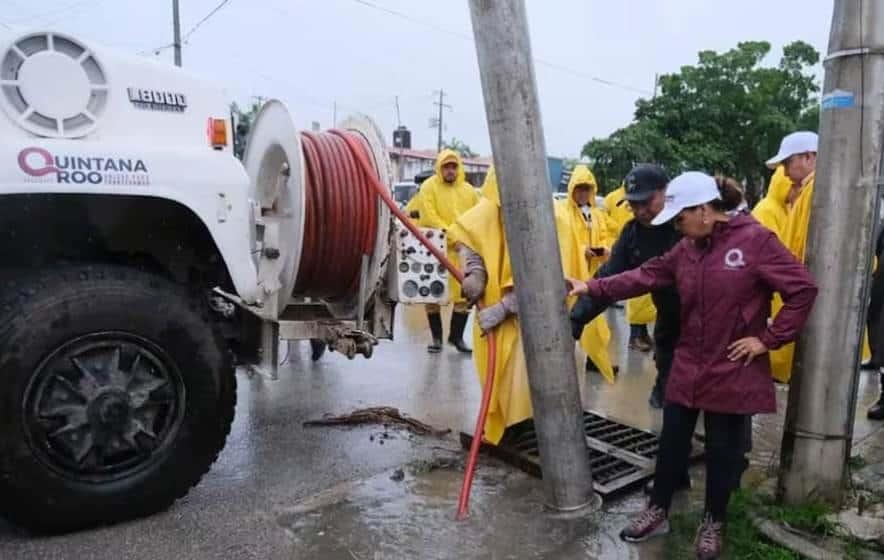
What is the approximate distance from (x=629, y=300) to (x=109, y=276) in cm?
462

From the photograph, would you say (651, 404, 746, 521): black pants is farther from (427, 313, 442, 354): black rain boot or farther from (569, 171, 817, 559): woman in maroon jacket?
(427, 313, 442, 354): black rain boot

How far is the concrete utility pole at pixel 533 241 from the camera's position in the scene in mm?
3213

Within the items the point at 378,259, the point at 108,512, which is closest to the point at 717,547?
the point at 378,259

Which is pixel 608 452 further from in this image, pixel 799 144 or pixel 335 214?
pixel 799 144

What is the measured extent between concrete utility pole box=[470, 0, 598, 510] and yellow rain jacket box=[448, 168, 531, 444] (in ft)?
1.35

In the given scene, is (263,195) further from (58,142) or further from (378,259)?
(58,142)

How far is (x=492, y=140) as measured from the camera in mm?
3369

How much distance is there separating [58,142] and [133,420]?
3.84 feet

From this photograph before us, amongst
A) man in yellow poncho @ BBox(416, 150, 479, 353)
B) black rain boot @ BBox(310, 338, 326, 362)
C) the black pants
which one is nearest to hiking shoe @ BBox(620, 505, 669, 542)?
the black pants

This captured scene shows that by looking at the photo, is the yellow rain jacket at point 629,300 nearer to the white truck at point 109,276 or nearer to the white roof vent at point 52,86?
the white truck at point 109,276

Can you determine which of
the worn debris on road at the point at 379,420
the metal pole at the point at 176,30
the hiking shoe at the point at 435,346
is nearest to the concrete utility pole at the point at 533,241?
the worn debris on road at the point at 379,420

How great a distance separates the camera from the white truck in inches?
120

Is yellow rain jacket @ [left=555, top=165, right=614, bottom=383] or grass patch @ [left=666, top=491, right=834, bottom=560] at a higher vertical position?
yellow rain jacket @ [left=555, top=165, right=614, bottom=383]

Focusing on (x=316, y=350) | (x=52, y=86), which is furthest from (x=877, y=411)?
(x=52, y=86)
